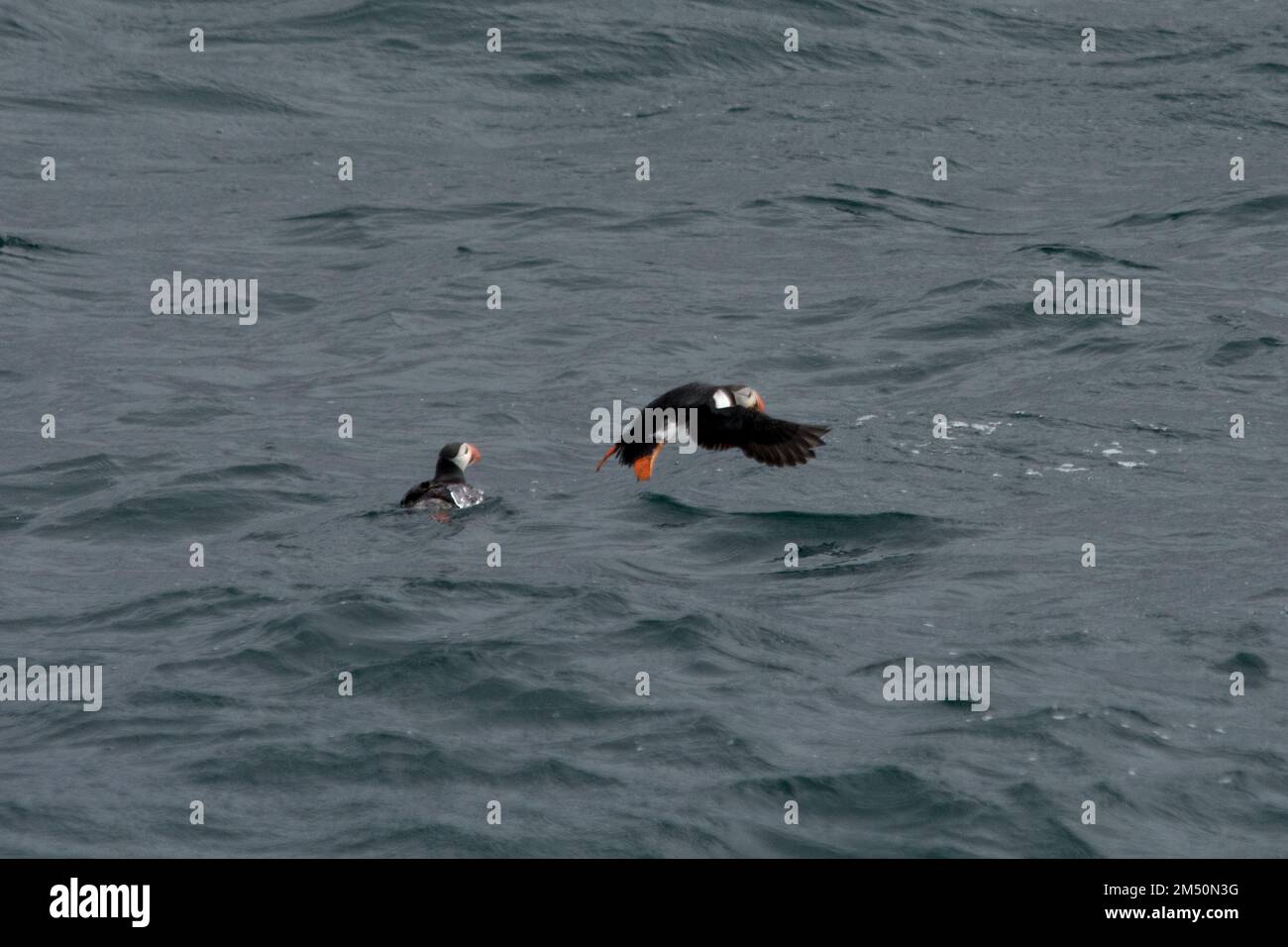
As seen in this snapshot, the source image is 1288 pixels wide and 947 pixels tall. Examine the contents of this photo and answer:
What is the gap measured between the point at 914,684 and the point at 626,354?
771cm

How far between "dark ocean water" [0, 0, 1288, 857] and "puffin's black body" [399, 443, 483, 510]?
244 millimetres

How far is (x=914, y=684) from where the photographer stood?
1152 cm

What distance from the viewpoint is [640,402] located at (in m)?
17.2

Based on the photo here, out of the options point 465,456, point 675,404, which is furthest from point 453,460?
point 675,404

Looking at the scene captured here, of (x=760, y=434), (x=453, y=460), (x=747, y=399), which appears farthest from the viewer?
(x=453, y=460)

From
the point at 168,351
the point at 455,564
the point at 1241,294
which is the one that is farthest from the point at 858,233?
the point at 455,564

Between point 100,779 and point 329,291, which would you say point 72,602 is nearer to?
point 100,779

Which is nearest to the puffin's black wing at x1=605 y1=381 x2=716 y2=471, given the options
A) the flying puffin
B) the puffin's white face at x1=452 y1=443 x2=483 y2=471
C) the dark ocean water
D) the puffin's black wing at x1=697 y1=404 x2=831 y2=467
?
the flying puffin

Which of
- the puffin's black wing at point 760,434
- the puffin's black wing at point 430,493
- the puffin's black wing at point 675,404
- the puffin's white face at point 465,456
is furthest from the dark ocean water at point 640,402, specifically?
the puffin's black wing at point 760,434

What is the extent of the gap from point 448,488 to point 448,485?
5cm

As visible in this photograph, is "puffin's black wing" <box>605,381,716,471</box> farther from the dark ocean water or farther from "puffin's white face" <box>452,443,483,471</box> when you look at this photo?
"puffin's white face" <box>452,443,483,471</box>

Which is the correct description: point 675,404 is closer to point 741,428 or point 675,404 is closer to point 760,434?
point 741,428

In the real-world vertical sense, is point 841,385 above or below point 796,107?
below
